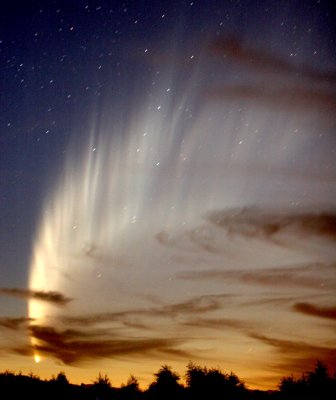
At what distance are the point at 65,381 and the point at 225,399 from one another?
31.2 meters

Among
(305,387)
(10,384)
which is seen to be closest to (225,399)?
(305,387)

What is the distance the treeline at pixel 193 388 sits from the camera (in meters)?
66.9

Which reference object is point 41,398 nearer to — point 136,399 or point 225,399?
point 136,399

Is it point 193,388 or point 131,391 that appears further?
point 131,391

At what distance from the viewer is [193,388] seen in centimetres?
7275

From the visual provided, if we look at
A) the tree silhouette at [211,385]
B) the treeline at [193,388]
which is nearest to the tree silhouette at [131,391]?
the treeline at [193,388]

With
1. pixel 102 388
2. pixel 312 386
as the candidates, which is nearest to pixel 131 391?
pixel 102 388

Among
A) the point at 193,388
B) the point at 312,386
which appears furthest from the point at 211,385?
the point at 312,386

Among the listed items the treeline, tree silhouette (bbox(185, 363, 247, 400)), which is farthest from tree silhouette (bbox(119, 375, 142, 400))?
tree silhouette (bbox(185, 363, 247, 400))

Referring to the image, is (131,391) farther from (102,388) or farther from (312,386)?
(312,386)

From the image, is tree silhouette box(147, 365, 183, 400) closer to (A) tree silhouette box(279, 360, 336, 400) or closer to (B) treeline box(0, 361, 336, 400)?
(B) treeline box(0, 361, 336, 400)

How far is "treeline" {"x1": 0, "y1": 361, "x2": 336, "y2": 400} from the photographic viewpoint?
6694cm

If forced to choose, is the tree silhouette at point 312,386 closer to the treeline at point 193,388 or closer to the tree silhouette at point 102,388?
the treeline at point 193,388

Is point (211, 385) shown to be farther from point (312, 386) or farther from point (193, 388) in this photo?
point (312, 386)
